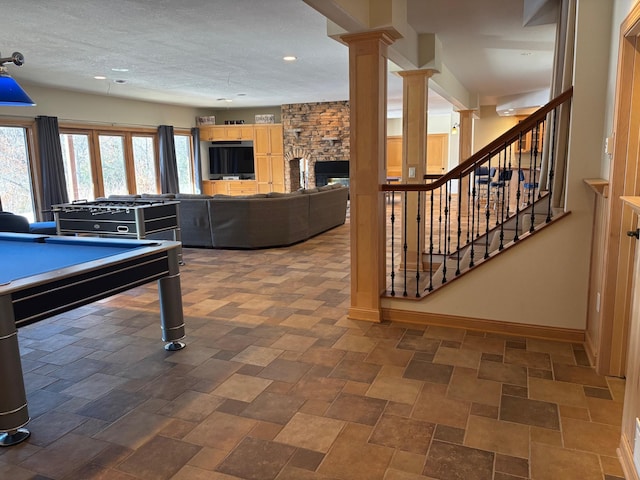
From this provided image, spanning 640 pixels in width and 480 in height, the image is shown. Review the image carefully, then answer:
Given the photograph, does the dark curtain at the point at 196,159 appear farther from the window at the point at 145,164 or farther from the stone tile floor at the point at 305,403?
the stone tile floor at the point at 305,403

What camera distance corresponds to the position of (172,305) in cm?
332

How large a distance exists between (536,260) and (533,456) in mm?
1664

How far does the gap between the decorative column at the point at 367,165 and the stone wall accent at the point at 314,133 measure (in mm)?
8108

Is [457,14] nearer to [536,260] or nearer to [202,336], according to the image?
[536,260]

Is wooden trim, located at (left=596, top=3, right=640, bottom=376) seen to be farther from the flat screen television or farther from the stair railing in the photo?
the flat screen television

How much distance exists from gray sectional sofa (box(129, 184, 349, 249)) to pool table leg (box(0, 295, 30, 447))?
4.60m

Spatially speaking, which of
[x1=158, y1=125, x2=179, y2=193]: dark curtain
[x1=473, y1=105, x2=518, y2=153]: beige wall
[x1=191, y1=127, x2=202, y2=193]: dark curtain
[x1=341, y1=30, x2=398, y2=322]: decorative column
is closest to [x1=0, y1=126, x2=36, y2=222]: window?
[x1=158, y1=125, x2=179, y2=193]: dark curtain

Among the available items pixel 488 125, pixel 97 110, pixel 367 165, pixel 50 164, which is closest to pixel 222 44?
pixel 367 165

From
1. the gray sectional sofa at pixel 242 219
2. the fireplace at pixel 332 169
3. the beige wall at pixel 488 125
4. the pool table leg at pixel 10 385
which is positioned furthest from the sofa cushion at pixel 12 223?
the beige wall at pixel 488 125

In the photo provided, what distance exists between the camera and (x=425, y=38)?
516 cm

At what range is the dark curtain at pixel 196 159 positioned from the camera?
40.1 feet

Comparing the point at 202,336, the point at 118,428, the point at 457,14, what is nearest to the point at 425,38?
the point at 457,14

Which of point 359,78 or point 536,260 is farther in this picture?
point 359,78

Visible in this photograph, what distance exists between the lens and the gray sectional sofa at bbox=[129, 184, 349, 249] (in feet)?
22.3
